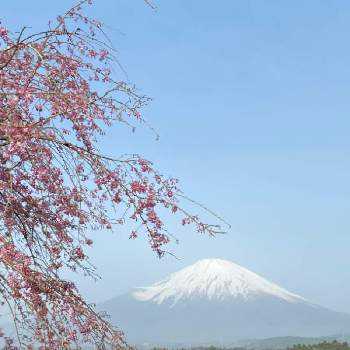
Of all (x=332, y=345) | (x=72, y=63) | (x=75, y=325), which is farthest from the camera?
(x=332, y=345)

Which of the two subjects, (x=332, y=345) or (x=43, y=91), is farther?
(x=332, y=345)

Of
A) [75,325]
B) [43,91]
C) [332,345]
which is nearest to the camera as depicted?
[75,325]

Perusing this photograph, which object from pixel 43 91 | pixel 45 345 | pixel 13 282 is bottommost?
pixel 45 345

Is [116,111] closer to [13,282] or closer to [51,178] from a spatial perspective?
[51,178]

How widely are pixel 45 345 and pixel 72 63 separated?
394 cm

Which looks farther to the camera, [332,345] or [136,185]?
[332,345]

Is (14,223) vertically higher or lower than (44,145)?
lower

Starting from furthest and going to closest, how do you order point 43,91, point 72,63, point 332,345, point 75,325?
point 332,345, point 72,63, point 43,91, point 75,325

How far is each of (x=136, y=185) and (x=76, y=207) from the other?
3.95ft

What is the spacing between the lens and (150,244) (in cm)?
886

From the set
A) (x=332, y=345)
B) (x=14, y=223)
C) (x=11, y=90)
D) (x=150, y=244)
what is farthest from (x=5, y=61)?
(x=332, y=345)

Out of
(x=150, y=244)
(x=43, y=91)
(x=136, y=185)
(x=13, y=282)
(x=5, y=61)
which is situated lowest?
(x=13, y=282)

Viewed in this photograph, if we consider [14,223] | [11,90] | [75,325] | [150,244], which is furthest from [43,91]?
[75,325]

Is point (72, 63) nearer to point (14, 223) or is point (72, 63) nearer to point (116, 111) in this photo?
point (116, 111)
